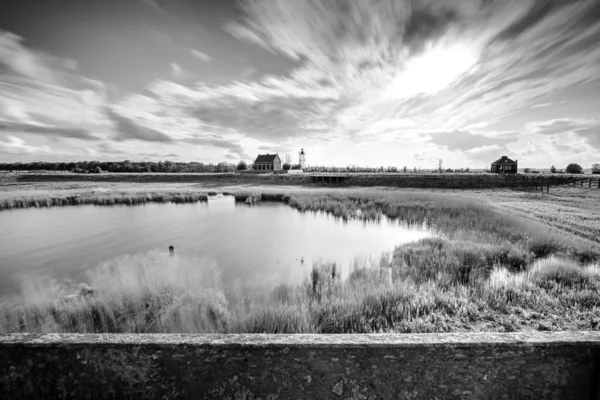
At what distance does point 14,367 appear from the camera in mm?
2240

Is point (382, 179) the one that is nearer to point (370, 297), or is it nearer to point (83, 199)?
point (83, 199)

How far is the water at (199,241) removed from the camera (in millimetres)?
10172

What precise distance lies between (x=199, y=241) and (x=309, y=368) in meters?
13.7

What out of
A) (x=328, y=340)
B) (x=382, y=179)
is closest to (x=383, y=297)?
(x=328, y=340)

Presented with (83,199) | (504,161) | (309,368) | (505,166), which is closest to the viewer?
(309,368)

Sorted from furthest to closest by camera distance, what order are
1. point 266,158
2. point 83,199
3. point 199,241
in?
point 266,158 → point 83,199 → point 199,241

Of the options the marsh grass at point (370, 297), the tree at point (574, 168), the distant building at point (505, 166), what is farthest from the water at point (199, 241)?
the tree at point (574, 168)

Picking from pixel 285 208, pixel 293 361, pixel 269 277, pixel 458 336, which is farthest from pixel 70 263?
pixel 285 208

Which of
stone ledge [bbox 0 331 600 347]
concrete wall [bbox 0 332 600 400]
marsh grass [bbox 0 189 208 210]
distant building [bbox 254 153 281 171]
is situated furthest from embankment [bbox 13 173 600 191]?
concrete wall [bbox 0 332 600 400]

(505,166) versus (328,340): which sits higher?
(505,166)

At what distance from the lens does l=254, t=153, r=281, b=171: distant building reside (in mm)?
77750

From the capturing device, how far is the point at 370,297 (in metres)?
6.12

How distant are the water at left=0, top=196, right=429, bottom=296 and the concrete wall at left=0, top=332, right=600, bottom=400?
19.7 ft

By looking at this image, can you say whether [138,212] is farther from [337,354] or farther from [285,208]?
[337,354]
